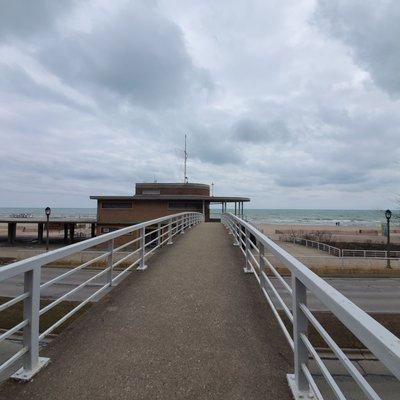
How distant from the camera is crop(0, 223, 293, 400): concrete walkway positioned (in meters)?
3.13

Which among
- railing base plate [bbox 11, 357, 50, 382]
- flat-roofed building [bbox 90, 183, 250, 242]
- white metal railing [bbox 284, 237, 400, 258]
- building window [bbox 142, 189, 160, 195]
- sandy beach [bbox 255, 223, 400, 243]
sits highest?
building window [bbox 142, 189, 160, 195]

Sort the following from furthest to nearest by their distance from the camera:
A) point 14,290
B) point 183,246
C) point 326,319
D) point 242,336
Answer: point 14,290 → point 326,319 → point 183,246 → point 242,336

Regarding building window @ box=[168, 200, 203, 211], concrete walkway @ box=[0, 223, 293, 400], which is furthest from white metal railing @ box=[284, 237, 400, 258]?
concrete walkway @ box=[0, 223, 293, 400]

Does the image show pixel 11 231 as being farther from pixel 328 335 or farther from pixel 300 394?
pixel 328 335

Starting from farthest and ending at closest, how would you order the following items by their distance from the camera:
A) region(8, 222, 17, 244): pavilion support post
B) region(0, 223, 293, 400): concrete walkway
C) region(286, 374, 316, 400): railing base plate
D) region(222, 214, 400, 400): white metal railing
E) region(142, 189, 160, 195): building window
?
region(8, 222, 17, 244): pavilion support post → region(142, 189, 160, 195): building window → region(0, 223, 293, 400): concrete walkway → region(286, 374, 316, 400): railing base plate → region(222, 214, 400, 400): white metal railing

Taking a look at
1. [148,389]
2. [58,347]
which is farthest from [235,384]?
[58,347]

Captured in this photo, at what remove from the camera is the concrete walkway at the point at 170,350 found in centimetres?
313

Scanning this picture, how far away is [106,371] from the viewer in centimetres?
341

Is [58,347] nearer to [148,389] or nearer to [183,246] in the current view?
[148,389]

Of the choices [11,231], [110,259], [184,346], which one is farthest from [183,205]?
[184,346]

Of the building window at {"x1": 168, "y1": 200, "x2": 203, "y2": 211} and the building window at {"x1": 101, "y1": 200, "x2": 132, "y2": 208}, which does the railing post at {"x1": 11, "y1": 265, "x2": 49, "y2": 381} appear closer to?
the building window at {"x1": 168, "y1": 200, "x2": 203, "y2": 211}

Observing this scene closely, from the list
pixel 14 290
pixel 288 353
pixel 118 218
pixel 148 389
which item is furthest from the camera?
pixel 118 218

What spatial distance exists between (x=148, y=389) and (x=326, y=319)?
34.6 feet

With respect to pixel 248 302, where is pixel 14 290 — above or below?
below
